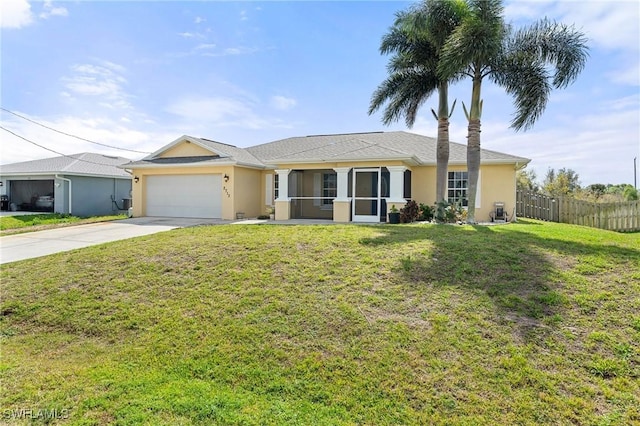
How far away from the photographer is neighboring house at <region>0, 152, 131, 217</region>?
72.6ft

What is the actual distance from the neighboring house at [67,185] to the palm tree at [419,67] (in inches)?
697

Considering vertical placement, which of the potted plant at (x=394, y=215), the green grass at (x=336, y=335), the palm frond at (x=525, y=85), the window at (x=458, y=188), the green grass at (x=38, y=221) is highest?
the palm frond at (x=525, y=85)

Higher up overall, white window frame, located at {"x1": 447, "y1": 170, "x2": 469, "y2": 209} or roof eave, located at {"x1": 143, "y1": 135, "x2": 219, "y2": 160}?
roof eave, located at {"x1": 143, "y1": 135, "x2": 219, "y2": 160}

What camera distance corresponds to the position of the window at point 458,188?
1689cm

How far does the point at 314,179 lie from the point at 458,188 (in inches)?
284

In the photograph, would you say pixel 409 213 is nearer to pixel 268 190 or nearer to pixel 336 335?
pixel 268 190

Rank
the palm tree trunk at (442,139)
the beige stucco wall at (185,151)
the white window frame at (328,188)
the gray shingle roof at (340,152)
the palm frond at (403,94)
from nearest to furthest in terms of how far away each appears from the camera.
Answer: the palm tree trunk at (442,139)
the palm frond at (403,94)
the gray shingle roof at (340,152)
the white window frame at (328,188)
the beige stucco wall at (185,151)

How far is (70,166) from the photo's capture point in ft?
75.3

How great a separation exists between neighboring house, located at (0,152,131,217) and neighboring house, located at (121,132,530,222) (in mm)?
5249

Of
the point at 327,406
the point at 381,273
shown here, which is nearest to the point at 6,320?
the point at 327,406

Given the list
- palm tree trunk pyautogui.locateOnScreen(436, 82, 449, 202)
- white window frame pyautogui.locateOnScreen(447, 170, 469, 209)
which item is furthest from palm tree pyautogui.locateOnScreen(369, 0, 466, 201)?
white window frame pyautogui.locateOnScreen(447, 170, 469, 209)

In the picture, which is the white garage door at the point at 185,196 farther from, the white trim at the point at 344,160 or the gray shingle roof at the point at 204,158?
the white trim at the point at 344,160

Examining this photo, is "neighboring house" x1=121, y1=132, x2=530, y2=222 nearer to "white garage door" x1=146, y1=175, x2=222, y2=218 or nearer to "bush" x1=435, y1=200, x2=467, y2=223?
"white garage door" x1=146, y1=175, x2=222, y2=218

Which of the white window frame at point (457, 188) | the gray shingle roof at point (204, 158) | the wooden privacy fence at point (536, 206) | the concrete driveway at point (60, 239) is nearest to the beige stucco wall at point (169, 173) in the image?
the gray shingle roof at point (204, 158)
